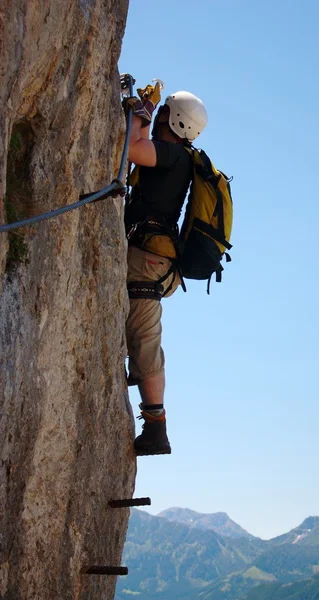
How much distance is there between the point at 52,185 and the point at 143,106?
2.81m

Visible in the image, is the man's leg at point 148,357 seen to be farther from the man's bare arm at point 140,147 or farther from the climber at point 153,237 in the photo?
the man's bare arm at point 140,147

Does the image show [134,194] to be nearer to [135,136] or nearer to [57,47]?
[135,136]

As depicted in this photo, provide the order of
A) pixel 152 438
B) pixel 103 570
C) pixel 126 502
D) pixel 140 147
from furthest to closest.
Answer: pixel 152 438 → pixel 140 147 → pixel 126 502 → pixel 103 570

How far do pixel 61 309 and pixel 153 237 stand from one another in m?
2.71

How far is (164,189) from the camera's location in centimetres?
1277

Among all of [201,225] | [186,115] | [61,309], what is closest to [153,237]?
[201,225]

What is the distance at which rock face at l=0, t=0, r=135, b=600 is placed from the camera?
30.3 feet

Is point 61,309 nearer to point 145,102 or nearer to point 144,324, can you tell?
point 144,324

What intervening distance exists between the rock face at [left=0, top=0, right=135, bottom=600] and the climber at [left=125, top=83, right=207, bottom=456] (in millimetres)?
436

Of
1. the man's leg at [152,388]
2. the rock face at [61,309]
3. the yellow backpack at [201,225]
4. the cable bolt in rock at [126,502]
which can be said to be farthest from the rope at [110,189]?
the cable bolt in rock at [126,502]

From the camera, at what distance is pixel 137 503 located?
11758 millimetres

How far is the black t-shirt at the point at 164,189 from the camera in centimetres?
1263

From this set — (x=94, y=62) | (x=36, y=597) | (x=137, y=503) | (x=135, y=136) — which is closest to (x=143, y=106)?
(x=135, y=136)

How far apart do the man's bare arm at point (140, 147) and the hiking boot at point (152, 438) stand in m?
3.43
